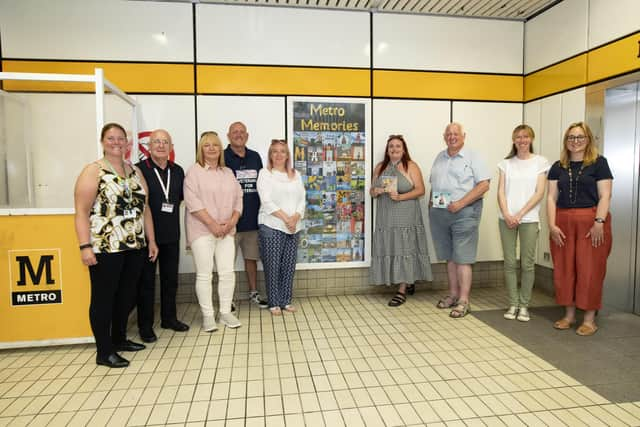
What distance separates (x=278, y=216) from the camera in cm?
410

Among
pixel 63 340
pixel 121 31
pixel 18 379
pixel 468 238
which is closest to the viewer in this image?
pixel 18 379

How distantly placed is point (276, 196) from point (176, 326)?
1.51 meters

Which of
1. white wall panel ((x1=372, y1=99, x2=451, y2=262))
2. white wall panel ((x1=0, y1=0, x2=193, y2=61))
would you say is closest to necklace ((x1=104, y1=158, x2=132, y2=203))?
white wall panel ((x1=0, y1=0, x2=193, y2=61))

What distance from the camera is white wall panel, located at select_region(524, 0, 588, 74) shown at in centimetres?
440

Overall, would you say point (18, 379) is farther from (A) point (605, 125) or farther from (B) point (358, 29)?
(A) point (605, 125)

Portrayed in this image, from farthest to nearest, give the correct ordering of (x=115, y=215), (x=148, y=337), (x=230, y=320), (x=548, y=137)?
1. (x=548, y=137)
2. (x=230, y=320)
3. (x=148, y=337)
4. (x=115, y=215)

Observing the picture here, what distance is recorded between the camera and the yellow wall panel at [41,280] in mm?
3289

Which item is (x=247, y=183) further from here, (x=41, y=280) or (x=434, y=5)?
(x=434, y=5)

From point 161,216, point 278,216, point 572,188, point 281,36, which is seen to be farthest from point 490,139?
point 161,216

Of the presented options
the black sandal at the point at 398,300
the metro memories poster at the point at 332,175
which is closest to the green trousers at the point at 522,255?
the black sandal at the point at 398,300

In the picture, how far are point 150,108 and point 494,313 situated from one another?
4.16m

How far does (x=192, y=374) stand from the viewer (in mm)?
2924

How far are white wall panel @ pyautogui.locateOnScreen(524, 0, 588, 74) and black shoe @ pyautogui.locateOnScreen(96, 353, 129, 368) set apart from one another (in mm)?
5160

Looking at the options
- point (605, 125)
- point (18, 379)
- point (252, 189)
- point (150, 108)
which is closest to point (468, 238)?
point (605, 125)
